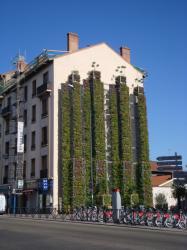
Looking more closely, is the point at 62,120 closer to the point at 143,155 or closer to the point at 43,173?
the point at 43,173

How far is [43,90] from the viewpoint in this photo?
45.3m

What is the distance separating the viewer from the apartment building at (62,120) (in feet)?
142

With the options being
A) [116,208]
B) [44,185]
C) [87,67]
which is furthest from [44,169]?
[116,208]

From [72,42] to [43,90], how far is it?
6894 millimetres

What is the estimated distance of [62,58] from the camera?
45.3 m

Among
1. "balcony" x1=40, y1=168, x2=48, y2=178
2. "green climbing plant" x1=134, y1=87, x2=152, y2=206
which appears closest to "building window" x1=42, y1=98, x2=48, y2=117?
"balcony" x1=40, y1=168, x2=48, y2=178

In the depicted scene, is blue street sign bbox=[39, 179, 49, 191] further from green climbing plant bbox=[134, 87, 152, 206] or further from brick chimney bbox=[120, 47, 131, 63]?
brick chimney bbox=[120, 47, 131, 63]

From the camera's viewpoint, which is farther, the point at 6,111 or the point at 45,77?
the point at 6,111

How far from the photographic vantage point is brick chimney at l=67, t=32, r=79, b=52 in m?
47.6

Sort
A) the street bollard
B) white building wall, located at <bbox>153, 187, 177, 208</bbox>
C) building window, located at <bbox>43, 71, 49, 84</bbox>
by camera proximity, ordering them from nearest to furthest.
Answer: the street bollard, building window, located at <bbox>43, 71, 49, 84</bbox>, white building wall, located at <bbox>153, 187, 177, 208</bbox>

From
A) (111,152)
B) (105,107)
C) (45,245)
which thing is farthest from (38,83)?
(45,245)

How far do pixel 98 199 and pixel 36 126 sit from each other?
10.8 meters

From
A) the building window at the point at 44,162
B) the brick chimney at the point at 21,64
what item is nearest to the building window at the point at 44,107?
the building window at the point at 44,162

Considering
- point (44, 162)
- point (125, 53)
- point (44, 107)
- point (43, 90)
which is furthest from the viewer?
point (125, 53)
